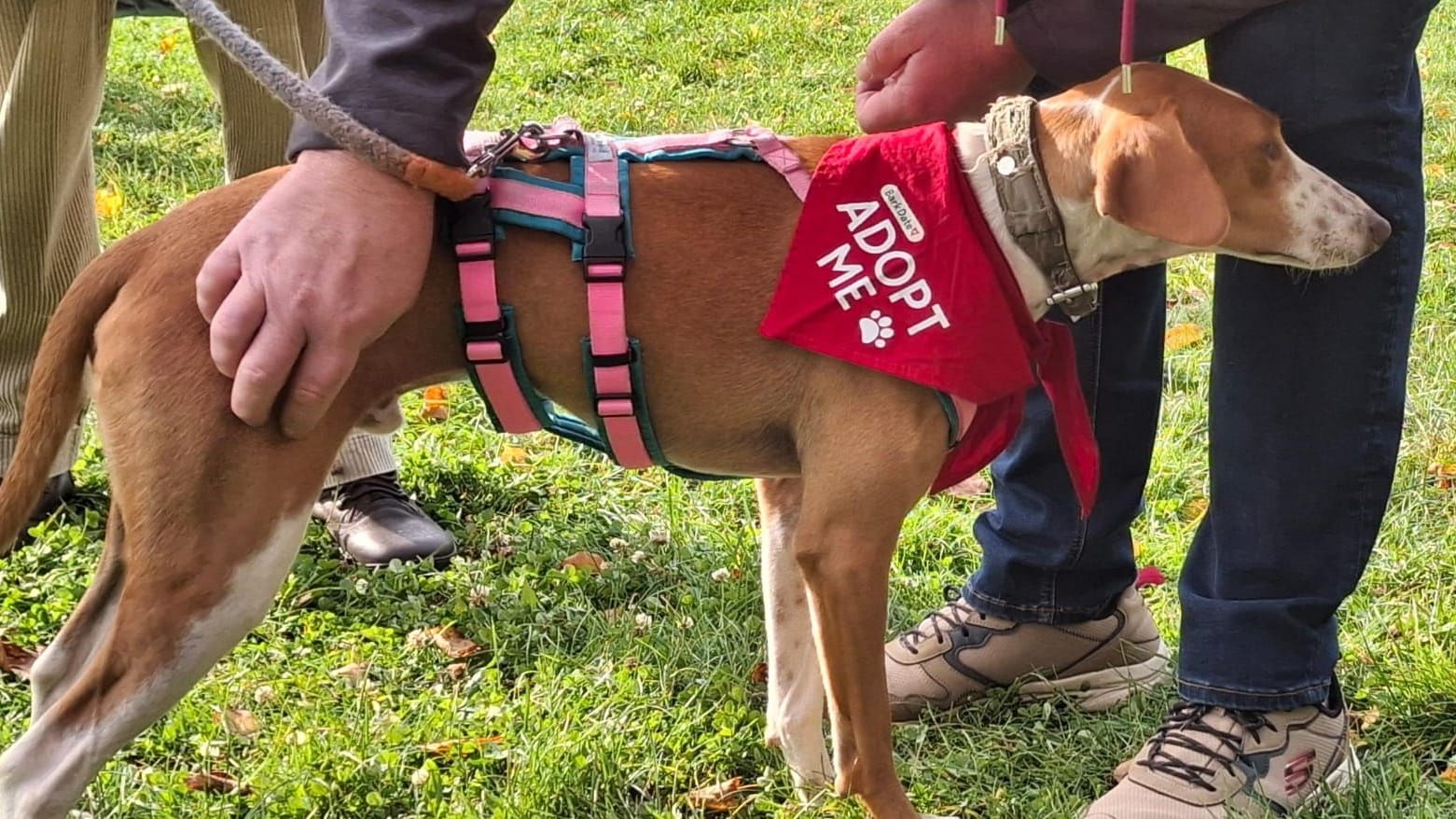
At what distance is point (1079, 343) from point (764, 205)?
0.93 m

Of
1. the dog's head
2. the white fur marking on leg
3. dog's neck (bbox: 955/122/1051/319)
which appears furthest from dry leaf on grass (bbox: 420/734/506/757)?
the dog's head

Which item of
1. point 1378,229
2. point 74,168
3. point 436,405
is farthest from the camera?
point 436,405

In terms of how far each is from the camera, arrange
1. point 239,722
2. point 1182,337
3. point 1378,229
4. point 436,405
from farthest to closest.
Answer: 1. point 1182,337
2. point 436,405
3. point 239,722
4. point 1378,229

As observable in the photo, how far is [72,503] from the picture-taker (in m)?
3.99

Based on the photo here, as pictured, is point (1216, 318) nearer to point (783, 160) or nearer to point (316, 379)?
point (783, 160)

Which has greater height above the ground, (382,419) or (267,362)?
(267,362)

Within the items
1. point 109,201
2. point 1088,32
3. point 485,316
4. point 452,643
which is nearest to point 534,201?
point 485,316

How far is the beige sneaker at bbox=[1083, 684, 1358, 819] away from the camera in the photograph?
9.55 feet

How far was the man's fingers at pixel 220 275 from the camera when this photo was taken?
7.52 ft

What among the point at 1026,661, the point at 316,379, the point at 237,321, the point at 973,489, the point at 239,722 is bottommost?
the point at 973,489

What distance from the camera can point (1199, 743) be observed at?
2949mm

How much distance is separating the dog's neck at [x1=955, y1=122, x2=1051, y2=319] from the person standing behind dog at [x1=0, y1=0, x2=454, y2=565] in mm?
1876

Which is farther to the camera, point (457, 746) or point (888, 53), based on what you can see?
point (457, 746)

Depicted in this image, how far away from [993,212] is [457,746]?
1518 millimetres
